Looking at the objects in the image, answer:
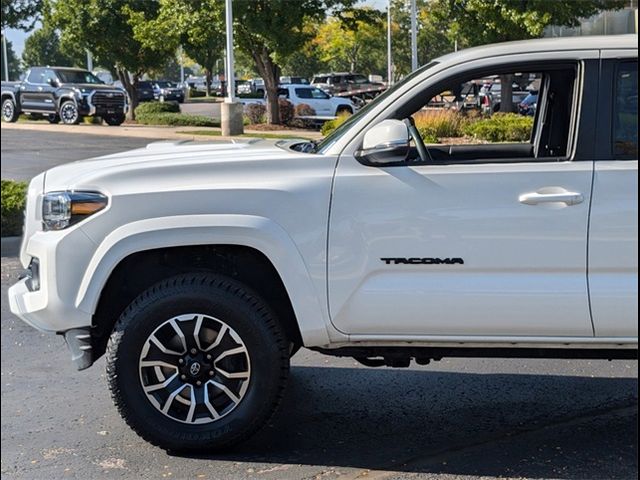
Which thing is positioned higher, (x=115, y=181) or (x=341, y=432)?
(x=115, y=181)

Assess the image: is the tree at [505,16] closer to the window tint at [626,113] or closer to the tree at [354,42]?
the tree at [354,42]

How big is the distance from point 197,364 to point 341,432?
3.03 ft

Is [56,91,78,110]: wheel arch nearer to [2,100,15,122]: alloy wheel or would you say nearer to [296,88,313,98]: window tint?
[2,100,15,122]: alloy wheel

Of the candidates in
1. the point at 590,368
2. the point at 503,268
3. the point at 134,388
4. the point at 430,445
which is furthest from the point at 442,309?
the point at 590,368

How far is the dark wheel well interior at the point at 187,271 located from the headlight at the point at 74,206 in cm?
30

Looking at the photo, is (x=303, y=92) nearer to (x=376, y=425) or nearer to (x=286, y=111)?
(x=286, y=111)

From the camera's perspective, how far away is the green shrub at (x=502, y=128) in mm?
6133

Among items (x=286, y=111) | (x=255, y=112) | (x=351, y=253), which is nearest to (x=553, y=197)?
(x=351, y=253)

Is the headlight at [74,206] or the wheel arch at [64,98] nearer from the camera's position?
the headlight at [74,206]

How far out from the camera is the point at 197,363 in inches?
171

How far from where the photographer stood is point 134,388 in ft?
14.2

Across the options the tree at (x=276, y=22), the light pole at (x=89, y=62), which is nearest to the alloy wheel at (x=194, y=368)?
the tree at (x=276, y=22)

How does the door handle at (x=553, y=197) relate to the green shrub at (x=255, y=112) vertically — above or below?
below

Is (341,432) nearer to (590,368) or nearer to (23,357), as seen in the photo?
(590,368)
